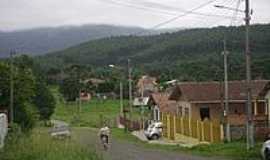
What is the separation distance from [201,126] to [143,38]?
63.6m

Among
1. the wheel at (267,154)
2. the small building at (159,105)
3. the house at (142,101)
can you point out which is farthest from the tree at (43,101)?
the wheel at (267,154)

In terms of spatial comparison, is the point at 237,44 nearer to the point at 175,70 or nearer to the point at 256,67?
the point at 256,67

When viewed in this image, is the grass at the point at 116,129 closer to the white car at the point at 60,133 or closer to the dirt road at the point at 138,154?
the dirt road at the point at 138,154

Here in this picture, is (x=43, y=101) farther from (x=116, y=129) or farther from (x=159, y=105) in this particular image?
(x=159, y=105)

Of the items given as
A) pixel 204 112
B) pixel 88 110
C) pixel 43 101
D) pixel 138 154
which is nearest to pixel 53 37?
pixel 88 110

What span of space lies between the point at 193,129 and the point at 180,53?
53.7 m

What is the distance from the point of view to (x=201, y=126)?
137ft

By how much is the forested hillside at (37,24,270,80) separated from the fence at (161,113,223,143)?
882cm

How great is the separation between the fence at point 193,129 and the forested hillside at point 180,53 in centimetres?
882

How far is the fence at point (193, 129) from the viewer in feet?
129

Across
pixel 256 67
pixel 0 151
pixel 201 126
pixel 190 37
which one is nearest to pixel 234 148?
pixel 201 126

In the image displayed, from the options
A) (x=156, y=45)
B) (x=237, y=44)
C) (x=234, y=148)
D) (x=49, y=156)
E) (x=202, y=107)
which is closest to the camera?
(x=49, y=156)

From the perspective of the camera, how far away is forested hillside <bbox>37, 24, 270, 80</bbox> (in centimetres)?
6319

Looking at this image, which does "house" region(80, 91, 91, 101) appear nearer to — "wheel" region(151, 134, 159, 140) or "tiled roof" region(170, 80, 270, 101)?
"wheel" region(151, 134, 159, 140)
